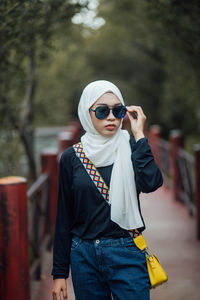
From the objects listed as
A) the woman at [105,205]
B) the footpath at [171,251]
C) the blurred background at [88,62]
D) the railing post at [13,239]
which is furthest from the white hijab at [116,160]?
the footpath at [171,251]

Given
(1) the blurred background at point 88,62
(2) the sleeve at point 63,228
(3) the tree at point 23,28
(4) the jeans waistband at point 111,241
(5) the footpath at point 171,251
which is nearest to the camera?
(4) the jeans waistband at point 111,241

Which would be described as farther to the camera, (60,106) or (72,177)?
(60,106)

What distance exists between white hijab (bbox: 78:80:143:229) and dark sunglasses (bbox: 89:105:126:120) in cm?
6

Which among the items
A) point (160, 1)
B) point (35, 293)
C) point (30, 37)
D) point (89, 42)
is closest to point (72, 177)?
point (35, 293)

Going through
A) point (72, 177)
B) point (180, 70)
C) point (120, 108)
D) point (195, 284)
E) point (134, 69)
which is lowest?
point (195, 284)

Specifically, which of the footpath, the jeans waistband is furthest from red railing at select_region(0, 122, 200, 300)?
the jeans waistband

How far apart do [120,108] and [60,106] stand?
12.8m

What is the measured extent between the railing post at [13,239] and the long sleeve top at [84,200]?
85 cm

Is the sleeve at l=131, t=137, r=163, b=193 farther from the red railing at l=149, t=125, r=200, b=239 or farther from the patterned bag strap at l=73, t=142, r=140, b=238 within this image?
the red railing at l=149, t=125, r=200, b=239

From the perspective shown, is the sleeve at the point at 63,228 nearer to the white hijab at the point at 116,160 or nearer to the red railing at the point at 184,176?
the white hijab at the point at 116,160

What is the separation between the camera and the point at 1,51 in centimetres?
464

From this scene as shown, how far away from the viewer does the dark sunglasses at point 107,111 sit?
2.33m

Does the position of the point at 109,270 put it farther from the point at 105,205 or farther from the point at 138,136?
the point at 138,136

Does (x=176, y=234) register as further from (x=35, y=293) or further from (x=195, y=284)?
(x=35, y=293)
